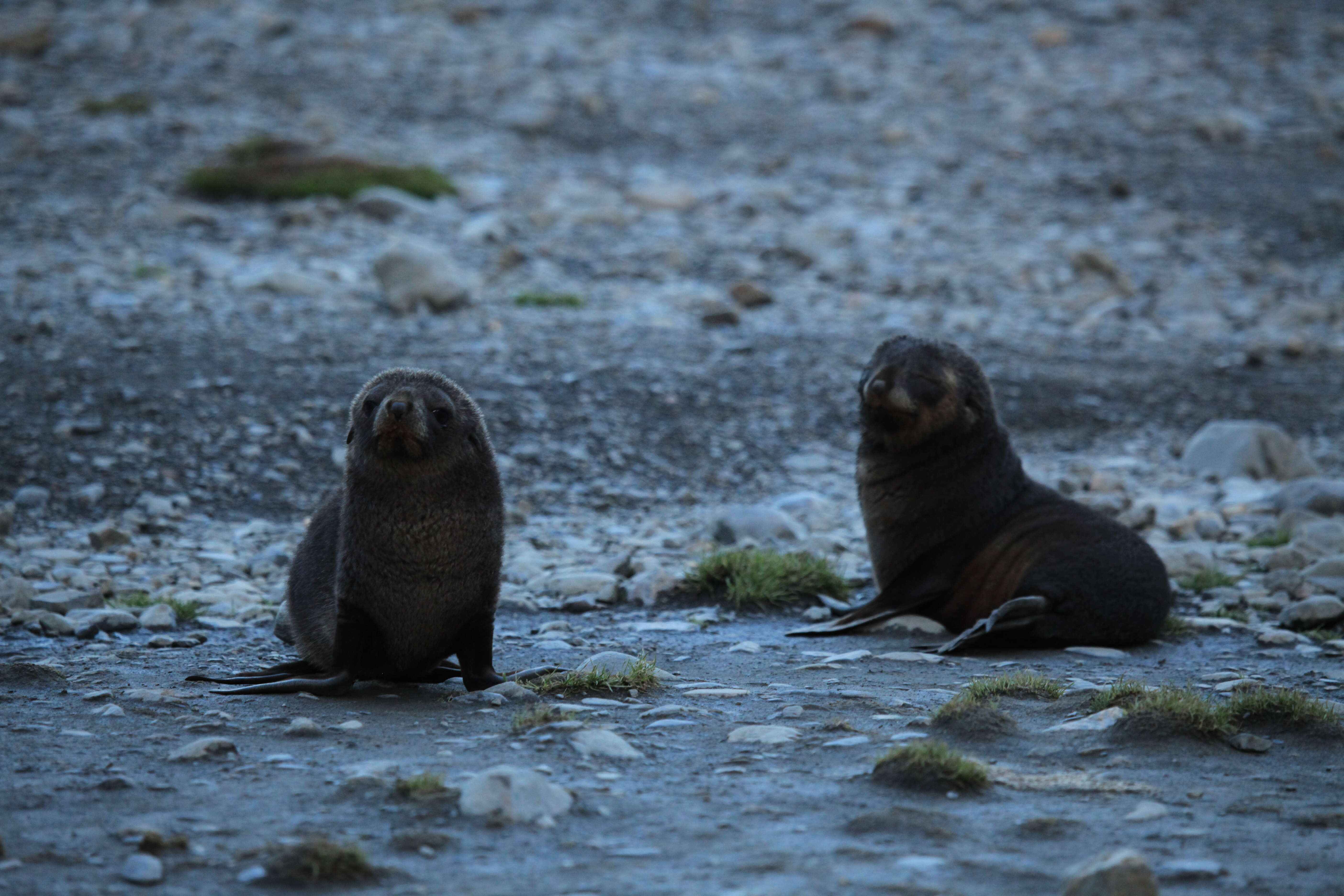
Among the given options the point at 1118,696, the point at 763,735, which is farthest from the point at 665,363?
the point at 763,735

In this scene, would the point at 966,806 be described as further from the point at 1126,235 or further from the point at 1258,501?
the point at 1126,235

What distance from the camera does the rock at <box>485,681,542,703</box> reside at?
450 cm

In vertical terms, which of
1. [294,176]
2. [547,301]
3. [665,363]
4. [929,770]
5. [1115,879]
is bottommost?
[929,770]

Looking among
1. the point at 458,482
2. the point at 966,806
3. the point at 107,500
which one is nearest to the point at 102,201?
the point at 107,500

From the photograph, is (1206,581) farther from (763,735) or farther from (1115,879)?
(1115,879)

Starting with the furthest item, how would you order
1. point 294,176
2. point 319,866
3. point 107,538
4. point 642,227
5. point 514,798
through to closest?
1. point 642,227
2. point 294,176
3. point 107,538
4. point 514,798
5. point 319,866

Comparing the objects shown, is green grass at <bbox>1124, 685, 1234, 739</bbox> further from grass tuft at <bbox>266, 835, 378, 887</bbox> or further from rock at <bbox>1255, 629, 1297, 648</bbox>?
grass tuft at <bbox>266, 835, 378, 887</bbox>

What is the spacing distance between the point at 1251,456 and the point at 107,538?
22.0 feet

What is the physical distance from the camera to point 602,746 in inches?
151

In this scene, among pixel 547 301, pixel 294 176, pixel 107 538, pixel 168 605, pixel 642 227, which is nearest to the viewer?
pixel 168 605

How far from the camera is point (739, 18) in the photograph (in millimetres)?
20500

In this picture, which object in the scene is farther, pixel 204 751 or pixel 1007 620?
pixel 1007 620

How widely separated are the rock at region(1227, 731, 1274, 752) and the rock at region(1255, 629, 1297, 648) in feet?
6.56

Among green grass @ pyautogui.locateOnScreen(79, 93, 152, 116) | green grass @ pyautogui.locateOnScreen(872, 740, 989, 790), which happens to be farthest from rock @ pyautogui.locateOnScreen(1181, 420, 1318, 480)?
green grass @ pyautogui.locateOnScreen(79, 93, 152, 116)
